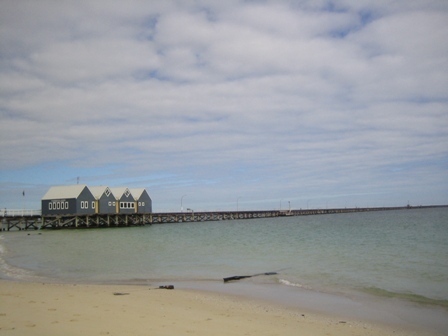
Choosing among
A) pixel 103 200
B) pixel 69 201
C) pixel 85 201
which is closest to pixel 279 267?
pixel 85 201

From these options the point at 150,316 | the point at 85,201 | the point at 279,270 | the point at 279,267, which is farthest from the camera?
the point at 85,201

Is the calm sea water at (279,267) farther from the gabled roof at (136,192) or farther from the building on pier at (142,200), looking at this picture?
the gabled roof at (136,192)

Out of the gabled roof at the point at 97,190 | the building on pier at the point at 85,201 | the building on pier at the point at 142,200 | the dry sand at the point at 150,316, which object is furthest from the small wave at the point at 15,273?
the building on pier at the point at 142,200

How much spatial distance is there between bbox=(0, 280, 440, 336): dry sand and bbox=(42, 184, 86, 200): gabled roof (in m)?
53.6

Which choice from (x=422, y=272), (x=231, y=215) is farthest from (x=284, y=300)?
(x=231, y=215)

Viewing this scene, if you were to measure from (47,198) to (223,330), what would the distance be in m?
63.4

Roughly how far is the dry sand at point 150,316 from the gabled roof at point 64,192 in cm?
5355

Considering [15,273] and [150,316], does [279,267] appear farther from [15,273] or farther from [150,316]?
[150,316]

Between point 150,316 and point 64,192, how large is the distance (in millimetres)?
60616

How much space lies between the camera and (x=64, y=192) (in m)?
64.8

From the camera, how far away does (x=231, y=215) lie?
112312 mm

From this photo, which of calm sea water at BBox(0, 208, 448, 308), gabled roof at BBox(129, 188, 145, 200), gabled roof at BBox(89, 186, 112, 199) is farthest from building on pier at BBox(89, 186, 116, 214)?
calm sea water at BBox(0, 208, 448, 308)

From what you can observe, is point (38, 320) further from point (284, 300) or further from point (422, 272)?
point (422, 272)

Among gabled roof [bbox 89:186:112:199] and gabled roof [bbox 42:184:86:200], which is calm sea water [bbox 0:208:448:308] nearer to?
gabled roof [bbox 42:184:86:200]
